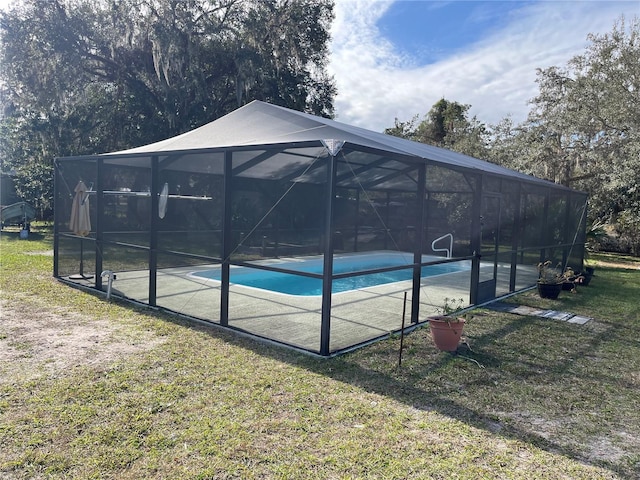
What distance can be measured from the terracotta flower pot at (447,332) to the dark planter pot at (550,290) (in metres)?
3.77

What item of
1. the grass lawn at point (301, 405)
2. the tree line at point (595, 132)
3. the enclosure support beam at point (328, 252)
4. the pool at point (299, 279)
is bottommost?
the grass lawn at point (301, 405)

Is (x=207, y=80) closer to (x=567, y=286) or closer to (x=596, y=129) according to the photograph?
(x=567, y=286)

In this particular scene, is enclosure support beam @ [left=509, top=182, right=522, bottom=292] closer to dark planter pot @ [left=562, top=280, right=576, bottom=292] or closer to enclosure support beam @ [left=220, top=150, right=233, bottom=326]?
dark planter pot @ [left=562, top=280, right=576, bottom=292]

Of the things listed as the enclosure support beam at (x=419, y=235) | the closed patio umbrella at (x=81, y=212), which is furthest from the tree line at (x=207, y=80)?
the enclosure support beam at (x=419, y=235)

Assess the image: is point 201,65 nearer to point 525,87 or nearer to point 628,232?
point 525,87

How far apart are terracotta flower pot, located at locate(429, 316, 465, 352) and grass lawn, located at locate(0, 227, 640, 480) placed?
0.43 ft

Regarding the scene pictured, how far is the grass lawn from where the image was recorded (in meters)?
2.46

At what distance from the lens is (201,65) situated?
13.2 metres

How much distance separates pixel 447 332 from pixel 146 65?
41.8 ft

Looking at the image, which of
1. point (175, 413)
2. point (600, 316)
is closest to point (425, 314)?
point (600, 316)

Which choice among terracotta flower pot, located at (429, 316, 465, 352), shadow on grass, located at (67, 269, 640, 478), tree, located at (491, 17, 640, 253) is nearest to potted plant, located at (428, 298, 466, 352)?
terracotta flower pot, located at (429, 316, 465, 352)

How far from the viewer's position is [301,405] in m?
3.15

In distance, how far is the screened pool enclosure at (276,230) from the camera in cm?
498

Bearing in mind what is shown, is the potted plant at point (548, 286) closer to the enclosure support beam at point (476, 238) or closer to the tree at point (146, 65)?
the enclosure support beam at point (476, 238)
